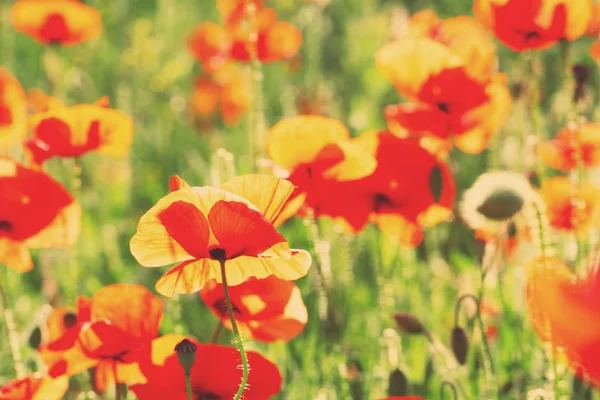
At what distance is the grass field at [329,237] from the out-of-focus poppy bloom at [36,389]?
0.31m

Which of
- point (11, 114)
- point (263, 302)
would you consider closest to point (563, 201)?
point (263, 302)

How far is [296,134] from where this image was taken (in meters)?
1.57

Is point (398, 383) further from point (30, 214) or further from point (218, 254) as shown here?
point (30, 214)

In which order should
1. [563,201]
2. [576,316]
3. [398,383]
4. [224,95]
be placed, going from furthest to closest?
[224,95], [563,201], [398,383], [576,316]

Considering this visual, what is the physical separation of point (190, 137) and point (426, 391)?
92.6 inches

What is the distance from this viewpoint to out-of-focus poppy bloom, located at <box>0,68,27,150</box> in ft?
6.48

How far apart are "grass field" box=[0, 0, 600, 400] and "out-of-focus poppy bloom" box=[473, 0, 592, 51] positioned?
0.36 feet

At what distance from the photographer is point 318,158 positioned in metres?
1.55

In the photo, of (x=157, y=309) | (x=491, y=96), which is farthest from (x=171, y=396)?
(x=491, y=96)

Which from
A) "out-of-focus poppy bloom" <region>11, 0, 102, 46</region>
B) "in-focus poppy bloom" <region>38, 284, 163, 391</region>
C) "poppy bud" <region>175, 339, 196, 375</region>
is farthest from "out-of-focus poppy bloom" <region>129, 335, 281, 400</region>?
"out-of-focus poppy bloom" <region>11, 0, 102, 46</region>

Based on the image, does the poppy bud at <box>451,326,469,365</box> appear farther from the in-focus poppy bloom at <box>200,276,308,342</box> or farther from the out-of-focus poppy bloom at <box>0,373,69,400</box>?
the out-of-focus poppy bloom at <box>0,373,69,400</box>

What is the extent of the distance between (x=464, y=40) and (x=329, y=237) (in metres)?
0.78

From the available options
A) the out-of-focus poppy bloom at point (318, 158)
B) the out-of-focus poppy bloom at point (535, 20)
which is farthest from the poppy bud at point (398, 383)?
the out-of-focus poppy bloom at point (535, 20)

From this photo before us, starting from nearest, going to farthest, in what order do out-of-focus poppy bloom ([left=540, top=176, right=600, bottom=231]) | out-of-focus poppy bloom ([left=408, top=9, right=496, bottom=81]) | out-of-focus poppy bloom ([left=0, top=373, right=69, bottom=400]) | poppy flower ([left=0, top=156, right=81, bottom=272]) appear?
out-of-focus poppy bloom ([left=0, top=373, right=69, bottom=400]) < poppy flower ([left=0, top=156, right=81, bottom=272]) < out-of-focus poppy bloom ([left=408, top=9, right=496, bottom=81]) < out-of-focus poppy bloom ([left=540, top=176, right=600, bottom=231])
